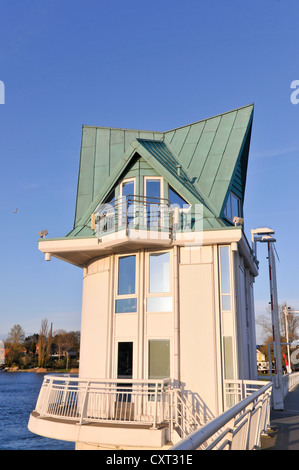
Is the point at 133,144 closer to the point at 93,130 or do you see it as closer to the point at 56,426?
the point at 93,130

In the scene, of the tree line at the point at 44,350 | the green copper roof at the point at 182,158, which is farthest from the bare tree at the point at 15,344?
the green copper roof at the point at 182,158

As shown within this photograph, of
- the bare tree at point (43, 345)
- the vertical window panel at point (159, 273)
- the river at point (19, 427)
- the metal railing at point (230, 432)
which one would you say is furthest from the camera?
the bare tree at point (43, 345)

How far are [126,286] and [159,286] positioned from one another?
3.95ft

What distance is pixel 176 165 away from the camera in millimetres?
17250

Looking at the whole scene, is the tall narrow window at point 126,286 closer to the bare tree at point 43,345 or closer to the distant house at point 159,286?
the distant house at point 159,286

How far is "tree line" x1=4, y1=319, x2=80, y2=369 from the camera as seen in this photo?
105 m

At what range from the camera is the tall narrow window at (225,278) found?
1403cm

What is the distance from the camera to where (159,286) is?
1454cm

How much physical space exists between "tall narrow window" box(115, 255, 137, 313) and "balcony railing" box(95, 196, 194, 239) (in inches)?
50.1

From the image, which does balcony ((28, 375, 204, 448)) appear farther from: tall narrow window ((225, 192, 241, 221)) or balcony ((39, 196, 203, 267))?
tall narrow window ((225, 192, 241, 221))

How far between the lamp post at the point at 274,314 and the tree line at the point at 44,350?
89379 mm

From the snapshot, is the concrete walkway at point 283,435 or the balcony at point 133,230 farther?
the balcony at point 133,230
